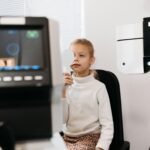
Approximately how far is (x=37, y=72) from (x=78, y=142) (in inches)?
36.5

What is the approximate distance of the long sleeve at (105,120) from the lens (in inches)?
51.8

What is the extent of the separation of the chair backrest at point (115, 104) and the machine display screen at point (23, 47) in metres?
0.93

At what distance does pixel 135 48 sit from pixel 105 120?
1.22ft

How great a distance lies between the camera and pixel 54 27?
0.53m

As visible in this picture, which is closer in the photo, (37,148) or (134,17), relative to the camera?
(37,148)

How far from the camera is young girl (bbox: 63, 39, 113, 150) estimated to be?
137 cm

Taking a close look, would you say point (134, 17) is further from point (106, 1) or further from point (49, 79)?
point (49, 79)

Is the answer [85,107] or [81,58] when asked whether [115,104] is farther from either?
[81,58]

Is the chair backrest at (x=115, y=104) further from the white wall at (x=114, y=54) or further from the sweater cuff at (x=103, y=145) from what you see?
the white wall at (x=114, y=54)

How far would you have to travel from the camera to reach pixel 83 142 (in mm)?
1356

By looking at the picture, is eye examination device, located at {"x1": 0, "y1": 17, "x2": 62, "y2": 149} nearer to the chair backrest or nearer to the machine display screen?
Result: the machine display screen

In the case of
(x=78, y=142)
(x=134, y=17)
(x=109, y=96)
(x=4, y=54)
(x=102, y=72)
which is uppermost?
(x=134, y=17)

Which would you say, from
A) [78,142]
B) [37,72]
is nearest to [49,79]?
[37,72]

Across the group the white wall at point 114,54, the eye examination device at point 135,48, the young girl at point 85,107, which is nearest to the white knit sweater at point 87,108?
the young girl at point 85,107
